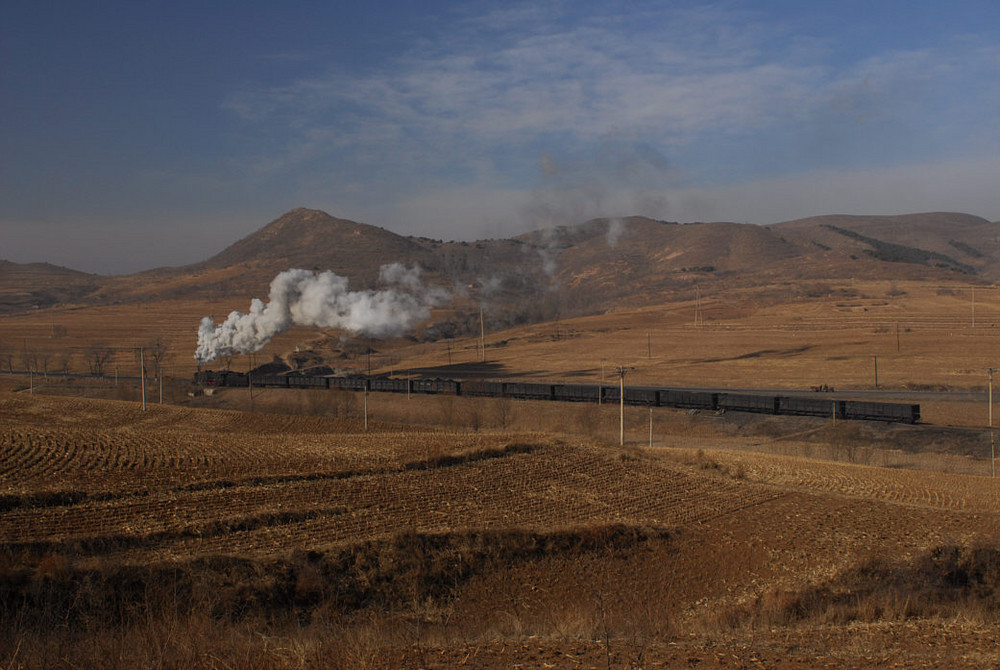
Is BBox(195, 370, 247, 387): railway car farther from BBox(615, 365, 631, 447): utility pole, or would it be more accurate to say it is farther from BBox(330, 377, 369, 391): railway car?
BBox(615, 365, 631, 447): utility pole

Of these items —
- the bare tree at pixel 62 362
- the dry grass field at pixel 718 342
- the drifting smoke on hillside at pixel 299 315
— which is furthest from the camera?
the bare tree at pixel 62 362

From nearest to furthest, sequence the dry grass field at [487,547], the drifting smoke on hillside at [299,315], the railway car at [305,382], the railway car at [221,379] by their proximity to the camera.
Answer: the dry grass field at [487,547] → the railway car at [305,382] → the railway car at [221,379] → the drifting smoke on hillside at [299,315]

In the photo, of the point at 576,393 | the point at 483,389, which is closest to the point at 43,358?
the point at 483,389

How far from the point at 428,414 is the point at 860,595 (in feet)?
179

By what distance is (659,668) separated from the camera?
11.1m

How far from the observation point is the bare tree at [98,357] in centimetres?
11431

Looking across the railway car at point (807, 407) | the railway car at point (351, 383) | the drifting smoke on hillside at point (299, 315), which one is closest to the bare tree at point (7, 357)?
the drifting smoke on hillside at point (299, 315)

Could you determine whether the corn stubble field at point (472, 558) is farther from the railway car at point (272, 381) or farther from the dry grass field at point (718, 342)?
the railway car at point (272, 381)

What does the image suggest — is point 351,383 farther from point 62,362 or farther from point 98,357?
point 62,362

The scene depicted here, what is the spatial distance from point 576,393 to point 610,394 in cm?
346

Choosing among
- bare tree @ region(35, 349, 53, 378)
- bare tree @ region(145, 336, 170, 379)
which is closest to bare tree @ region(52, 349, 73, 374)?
bare tree @ region(35, 349, 53, 378)

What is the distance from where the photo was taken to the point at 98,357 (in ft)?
399

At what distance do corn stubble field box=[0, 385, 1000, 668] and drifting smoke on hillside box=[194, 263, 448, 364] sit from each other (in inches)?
2486

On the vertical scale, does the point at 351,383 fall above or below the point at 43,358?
below
